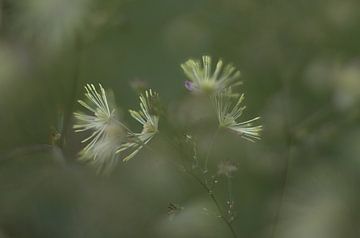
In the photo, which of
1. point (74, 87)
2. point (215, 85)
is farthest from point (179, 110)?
point (215, 85)

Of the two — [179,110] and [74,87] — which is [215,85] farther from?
[74,87]

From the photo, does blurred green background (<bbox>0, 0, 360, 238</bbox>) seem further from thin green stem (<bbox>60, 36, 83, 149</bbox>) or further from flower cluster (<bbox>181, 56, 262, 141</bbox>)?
flower cluster (<bbox>181, 56, 262, 141</bbox>)

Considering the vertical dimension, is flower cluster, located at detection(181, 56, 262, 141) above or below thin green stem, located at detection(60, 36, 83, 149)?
below

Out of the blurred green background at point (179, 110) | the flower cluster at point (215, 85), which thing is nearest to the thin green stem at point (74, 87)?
the blurred green background at point (179, 110)

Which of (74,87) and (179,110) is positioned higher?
(74,87)

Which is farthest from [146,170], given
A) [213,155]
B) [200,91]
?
[200,91]

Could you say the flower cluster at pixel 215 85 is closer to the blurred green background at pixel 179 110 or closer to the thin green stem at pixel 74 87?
the blurred green background at pixel 179 110

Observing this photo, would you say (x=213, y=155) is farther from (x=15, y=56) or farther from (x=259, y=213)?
(x=15, y=56)

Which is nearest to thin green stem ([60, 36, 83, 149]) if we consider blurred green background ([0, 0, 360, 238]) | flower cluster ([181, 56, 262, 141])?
blurred green background ([0, 0, 360, 238])
